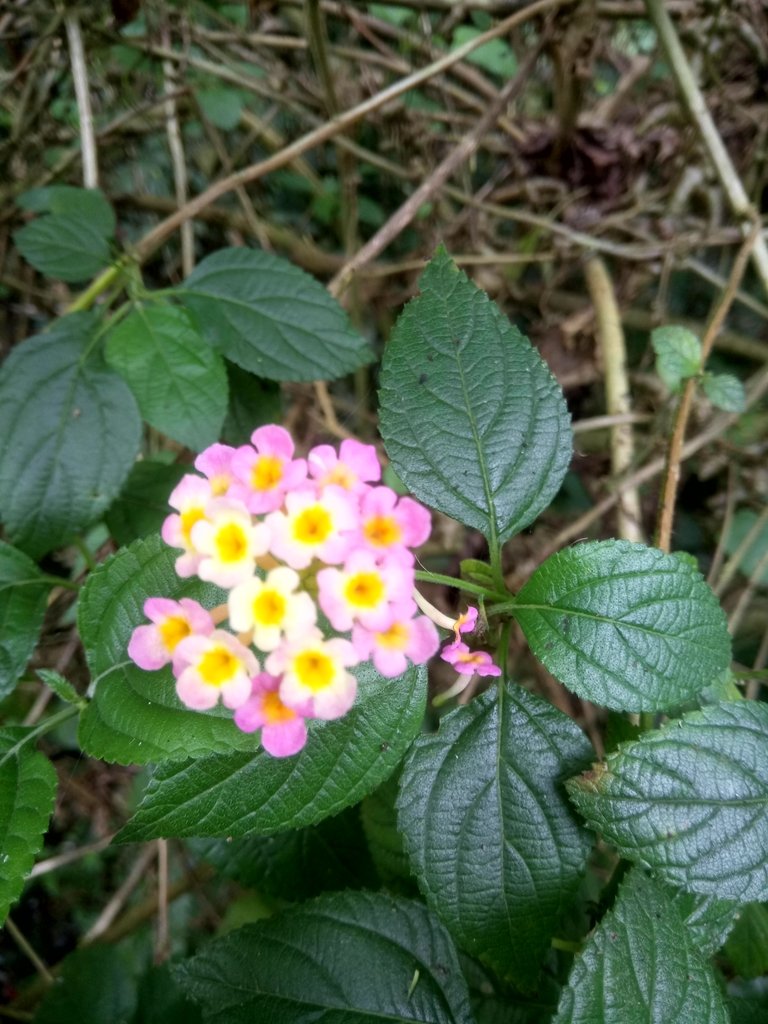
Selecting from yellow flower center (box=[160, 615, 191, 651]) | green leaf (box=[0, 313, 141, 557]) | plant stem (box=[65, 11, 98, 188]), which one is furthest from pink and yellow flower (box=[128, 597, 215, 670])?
plant stem (box=[65, 11, 98, 188])

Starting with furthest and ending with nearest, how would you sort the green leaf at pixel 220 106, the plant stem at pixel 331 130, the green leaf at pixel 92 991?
the green leaf at pixel 220 106 < the plant stem at pixel 331 130 < the green leaf at pixel 92 991

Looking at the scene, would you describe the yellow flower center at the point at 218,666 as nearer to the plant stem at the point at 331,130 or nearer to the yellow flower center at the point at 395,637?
the yellow flower center at the point at 395,637

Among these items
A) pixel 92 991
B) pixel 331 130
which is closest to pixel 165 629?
pixel 92 991

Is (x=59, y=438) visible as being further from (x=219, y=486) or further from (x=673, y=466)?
(x=673, y=466)

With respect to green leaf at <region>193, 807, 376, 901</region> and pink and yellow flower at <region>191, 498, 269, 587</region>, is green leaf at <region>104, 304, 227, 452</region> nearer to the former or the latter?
pink and yellow flower at <region>191, 498, 269, 587</region>

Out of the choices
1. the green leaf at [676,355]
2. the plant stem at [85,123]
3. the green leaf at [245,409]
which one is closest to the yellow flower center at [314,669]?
the green leaf at [245,409]
